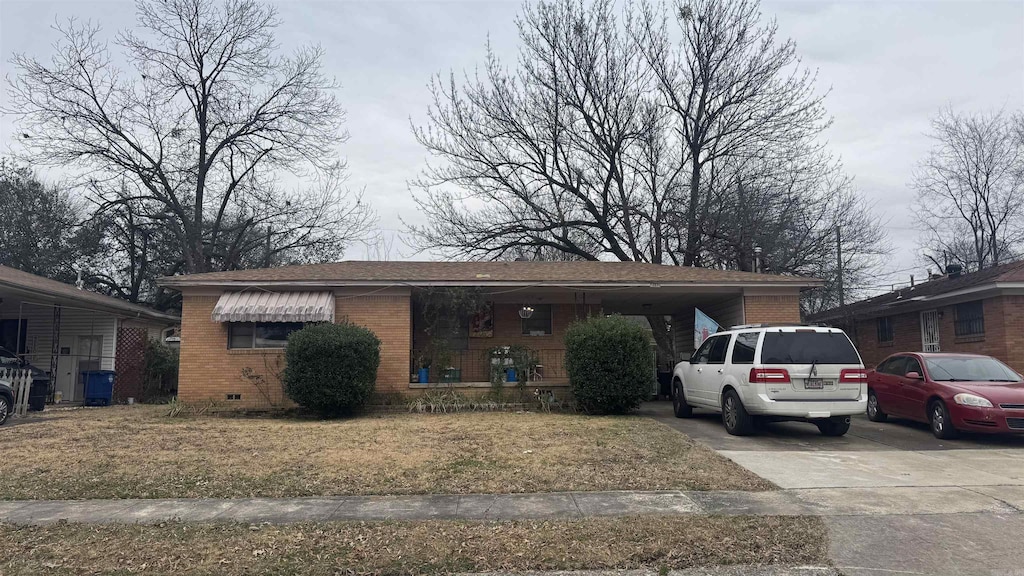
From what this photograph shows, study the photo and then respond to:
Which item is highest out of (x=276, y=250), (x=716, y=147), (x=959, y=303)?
(x=716, y=147)

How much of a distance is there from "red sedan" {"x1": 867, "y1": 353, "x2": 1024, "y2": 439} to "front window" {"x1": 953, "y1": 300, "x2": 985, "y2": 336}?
6279mm

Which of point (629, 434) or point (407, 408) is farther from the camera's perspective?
point (407, 408)

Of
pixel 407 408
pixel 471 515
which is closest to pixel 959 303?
pixel 407 408

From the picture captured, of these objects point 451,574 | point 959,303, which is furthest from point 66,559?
point 959,303

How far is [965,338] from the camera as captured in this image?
17.1 meters

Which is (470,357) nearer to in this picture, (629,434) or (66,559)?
(629,434)

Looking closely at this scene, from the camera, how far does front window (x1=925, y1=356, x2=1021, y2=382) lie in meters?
10.7

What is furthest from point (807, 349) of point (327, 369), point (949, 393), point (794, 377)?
point (327, 369)

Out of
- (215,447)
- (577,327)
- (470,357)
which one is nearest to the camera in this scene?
(215,447)

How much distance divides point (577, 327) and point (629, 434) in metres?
3.72

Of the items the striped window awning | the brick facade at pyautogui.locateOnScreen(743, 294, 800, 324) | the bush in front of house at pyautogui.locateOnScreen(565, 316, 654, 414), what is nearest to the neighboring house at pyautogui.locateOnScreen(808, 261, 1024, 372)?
the brick facade at pyautogui.locateOnScreen(743, 294, 800, 324)

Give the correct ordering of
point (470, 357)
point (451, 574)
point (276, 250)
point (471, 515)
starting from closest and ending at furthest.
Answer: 1. point (451, 574)
2. point (471, 515)
3. point (470, 357)
4. point (276, 250)

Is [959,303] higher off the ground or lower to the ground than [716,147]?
lower

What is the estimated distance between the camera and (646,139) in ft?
77.3
